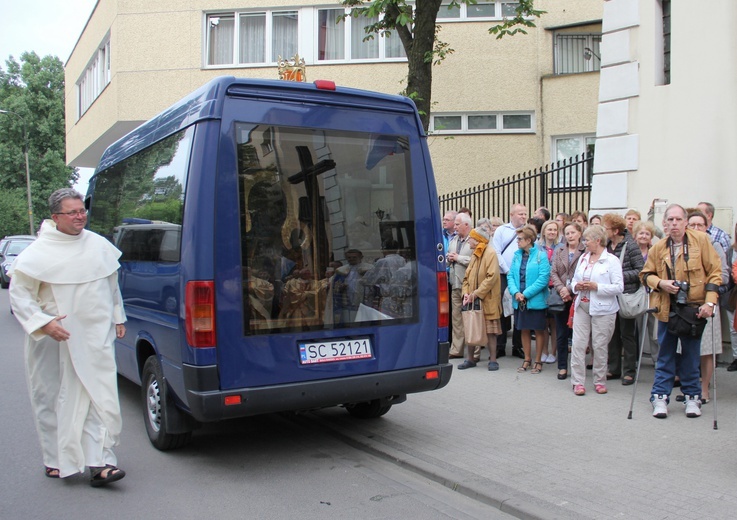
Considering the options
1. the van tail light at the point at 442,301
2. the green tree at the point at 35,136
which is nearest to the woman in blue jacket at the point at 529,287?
the van tail light at the point at 442,301

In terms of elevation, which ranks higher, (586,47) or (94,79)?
(94,79)

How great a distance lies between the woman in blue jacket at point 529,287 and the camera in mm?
8576

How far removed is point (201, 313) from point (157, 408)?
1.42 meters

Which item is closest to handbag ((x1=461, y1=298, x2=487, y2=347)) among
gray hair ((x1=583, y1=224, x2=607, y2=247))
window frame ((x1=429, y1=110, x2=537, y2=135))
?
gray hair ((x1=583, y1=224, x2=607, y2=247))

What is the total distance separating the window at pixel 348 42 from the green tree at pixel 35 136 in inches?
1666

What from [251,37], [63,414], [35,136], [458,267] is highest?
[35,136]

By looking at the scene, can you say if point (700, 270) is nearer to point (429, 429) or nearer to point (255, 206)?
point (429, 429)

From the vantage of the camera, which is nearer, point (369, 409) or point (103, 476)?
point (103, 476)

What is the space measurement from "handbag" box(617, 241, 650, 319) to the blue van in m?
2.88

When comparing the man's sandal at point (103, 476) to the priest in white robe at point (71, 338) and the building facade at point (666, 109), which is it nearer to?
the priest in white robe at point (71, 338)

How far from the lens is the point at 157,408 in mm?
5902

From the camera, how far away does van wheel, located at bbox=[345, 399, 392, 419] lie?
22.0 feet

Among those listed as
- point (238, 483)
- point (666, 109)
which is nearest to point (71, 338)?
point (238, 483)

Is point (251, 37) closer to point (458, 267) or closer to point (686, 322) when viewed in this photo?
point (458, 267)
